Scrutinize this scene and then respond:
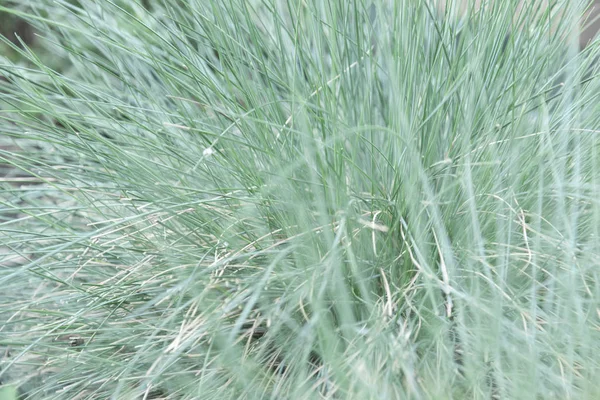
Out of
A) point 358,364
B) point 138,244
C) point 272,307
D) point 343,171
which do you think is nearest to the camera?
point 358,364

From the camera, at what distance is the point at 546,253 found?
4.00 ft

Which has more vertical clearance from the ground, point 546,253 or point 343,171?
point 343,171

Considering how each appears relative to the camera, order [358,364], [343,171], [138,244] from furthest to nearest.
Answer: [138,244] < [343,171] < [358,364]

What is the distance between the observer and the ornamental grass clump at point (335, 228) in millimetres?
1103

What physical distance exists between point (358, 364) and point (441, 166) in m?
0.53

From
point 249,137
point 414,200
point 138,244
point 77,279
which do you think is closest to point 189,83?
point 249,137

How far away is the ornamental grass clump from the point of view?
1103 millimetres

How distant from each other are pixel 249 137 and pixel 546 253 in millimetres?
647

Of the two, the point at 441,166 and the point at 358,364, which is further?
the point at 441,166

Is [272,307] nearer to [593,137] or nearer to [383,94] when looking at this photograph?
[383,94]

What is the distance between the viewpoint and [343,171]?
132cm

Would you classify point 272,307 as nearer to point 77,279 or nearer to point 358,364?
point 358,364

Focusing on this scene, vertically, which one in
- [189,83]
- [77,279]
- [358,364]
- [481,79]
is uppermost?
[189,83]

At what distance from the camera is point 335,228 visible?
1270mm
